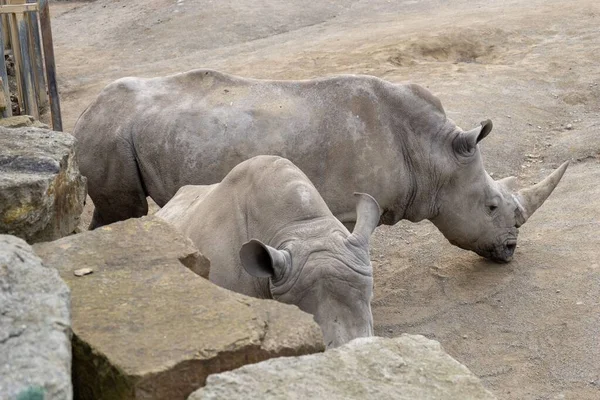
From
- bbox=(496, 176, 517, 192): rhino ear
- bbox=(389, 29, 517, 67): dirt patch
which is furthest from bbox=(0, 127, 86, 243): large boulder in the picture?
bbox=(389, 29, 517, 67): dirt patch

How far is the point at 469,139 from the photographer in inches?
307

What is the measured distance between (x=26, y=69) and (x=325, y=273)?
6.73m

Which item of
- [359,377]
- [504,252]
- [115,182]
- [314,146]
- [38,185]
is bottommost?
[504,252]

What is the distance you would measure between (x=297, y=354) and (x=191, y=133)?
478 centimetres

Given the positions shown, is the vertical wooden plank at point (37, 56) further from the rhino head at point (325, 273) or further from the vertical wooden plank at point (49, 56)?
the rhino head at point (325, 273)

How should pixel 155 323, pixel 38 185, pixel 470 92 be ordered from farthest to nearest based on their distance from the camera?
pixel 470 92 → pixel 38 185 → pixel 155 323

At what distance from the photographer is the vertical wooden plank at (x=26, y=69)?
33.0 ft

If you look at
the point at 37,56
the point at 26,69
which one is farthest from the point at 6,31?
the point at 26,69

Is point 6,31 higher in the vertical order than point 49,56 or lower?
lower

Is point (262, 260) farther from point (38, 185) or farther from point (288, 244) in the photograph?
point (38, 185)

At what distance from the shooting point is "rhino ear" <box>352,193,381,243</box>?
522 centimetres

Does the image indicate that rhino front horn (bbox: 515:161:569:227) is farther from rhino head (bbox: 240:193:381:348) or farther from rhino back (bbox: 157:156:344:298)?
rhino head (bbox: 240:193:381:348)

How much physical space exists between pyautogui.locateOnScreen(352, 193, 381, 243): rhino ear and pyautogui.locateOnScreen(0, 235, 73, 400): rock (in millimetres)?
2415

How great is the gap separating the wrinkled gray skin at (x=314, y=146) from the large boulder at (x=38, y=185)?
3.13 meters
